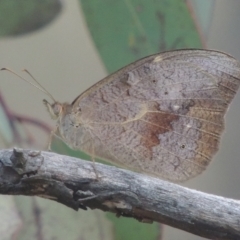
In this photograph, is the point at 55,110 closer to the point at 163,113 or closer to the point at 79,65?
the point at 163,113

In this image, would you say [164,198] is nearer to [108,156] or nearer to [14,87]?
[108,156]

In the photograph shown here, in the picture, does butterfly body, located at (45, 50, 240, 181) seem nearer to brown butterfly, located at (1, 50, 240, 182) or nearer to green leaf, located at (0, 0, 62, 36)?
brown butterfly, located at (1, 50, 240, 182)

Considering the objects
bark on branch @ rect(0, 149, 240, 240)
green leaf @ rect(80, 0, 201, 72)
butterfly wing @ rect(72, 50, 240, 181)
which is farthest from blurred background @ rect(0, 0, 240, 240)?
bark on branch @ rect(0, 149, 240, 240)

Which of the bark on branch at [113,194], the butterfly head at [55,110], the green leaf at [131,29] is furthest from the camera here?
the green leaf at [131,29]

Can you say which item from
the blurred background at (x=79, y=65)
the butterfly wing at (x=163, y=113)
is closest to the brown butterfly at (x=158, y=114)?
the butterfly wing at (x=163, y=113)

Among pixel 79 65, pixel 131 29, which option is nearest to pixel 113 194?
pixel 131 29

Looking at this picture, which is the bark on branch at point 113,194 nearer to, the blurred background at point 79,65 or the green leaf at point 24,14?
the blurred background at point 79,65

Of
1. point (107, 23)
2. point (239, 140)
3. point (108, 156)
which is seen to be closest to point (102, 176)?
point (108, 156)
